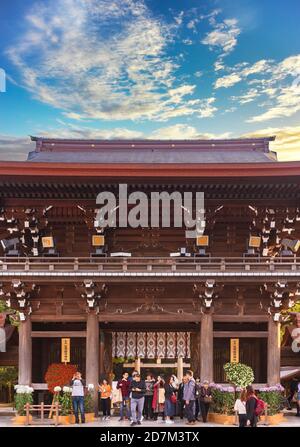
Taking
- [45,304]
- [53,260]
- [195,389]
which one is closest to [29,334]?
[45,304]

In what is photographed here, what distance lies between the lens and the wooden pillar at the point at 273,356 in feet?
80.1

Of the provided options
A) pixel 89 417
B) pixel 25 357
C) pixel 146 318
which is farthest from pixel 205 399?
pixel 25 357

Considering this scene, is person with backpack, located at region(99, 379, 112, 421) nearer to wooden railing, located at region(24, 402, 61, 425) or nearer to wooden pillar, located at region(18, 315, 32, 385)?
wooden railing, located at region(24, 402, 61, 425)

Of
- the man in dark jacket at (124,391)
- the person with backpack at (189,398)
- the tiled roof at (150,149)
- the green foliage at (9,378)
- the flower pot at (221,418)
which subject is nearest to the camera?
the person with backpack at (189,398)

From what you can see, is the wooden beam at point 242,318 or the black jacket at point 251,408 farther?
the wooden beam at point 242,318

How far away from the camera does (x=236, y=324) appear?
27.0m

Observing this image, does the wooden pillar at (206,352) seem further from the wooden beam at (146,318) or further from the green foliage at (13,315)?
the green foliage at (13,315)

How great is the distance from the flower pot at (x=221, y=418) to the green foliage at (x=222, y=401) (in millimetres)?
122

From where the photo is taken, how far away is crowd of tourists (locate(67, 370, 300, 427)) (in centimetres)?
2203

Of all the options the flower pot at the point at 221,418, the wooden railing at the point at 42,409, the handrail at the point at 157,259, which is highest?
the handrail at the point at 157,259

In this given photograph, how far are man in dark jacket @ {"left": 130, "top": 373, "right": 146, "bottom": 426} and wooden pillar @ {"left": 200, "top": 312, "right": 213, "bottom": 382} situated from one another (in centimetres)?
297

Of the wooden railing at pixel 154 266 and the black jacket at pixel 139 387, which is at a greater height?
the wooden railing at pixel 154 266

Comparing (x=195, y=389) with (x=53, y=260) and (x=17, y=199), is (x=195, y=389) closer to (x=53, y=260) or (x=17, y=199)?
(x=53, y=260)

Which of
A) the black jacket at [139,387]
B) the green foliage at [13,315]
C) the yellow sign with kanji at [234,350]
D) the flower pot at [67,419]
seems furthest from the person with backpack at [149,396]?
the green foliage at [13,315]
